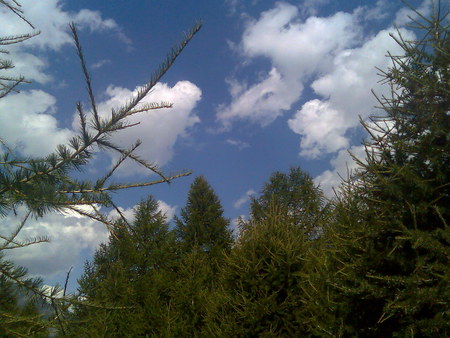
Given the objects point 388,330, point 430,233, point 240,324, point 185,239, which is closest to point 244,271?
point 240,324

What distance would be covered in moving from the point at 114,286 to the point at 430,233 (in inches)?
459

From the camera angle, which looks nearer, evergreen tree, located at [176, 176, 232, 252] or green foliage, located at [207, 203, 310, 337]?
green foliage, located at [207, 203, 310, 337]

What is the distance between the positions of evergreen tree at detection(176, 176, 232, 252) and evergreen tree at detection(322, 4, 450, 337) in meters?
16.9

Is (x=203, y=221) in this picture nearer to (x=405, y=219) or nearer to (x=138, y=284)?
(x=138, y=284)

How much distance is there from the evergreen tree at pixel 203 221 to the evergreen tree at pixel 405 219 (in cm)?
1689

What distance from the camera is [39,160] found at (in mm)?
2924

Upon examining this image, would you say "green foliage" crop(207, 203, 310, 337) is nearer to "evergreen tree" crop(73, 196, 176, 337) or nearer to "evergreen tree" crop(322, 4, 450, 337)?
"evergreen tree" crop(73, 196, 176, 337)

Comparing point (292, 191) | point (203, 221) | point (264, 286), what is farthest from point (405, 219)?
point (292, 191)

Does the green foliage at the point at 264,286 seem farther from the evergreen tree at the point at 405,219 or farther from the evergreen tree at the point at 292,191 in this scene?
the evergreen tree at the point at 292,191

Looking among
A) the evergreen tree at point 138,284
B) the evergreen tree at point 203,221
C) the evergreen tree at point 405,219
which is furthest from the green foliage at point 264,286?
the evergreen tree at point 203,221

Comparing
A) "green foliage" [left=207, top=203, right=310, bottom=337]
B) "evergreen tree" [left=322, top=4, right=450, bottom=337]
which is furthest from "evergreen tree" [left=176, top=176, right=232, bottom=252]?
"evergreen tree" [left=322, top=4, right=450, bottom=337]

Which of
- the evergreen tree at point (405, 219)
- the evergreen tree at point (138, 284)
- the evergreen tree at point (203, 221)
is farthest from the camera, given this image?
the evergreen tree at point (203, 221)

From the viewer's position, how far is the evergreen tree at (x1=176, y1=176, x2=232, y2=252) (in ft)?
71.7

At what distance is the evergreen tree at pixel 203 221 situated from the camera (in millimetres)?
21844
